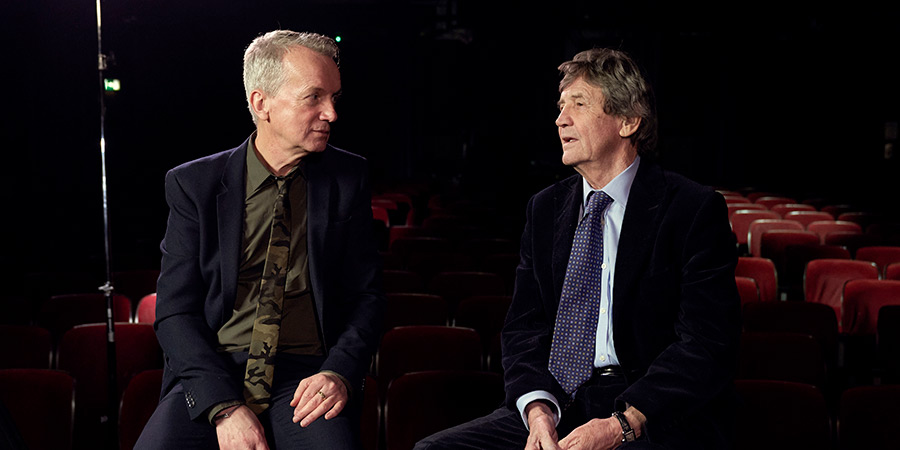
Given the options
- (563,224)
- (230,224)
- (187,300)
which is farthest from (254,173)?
(563,224)

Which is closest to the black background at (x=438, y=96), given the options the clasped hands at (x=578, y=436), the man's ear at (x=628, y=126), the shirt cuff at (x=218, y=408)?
the shirt cuff at (x=218, y=408)

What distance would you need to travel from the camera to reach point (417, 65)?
19.9 meters

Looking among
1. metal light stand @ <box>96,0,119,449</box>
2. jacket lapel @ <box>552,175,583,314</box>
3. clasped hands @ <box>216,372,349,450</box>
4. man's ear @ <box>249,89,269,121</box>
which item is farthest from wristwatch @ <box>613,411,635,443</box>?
metal light stand @ <box>96,0,119,449</box>

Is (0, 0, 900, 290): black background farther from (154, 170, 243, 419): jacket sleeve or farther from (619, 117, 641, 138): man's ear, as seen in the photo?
(619, 117, 641, 138): man's ear

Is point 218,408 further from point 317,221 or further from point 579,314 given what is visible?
point 579,314

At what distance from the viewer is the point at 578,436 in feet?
6.34

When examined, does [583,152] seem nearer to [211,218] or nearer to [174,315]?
[211,218]

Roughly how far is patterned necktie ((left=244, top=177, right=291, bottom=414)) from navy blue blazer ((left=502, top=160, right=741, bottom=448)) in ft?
2.14

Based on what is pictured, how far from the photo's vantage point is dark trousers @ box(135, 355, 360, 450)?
1898mm

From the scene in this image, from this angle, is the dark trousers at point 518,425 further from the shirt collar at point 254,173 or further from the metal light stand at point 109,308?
the metal light stand at point 109,308

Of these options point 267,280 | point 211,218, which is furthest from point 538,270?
point 211,218

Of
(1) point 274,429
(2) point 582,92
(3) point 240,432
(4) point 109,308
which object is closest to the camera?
(3) point 240,432

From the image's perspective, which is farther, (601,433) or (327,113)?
(327,113)

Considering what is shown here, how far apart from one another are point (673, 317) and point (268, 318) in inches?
43.0
